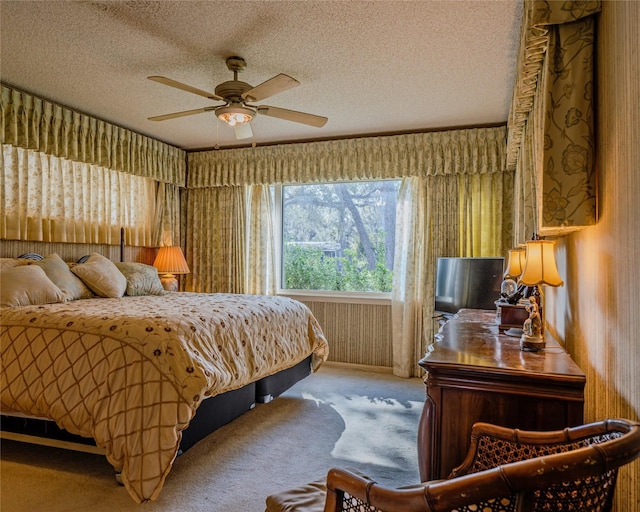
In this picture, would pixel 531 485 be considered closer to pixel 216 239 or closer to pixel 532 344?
pixel 532 344

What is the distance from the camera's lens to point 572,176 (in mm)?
1516

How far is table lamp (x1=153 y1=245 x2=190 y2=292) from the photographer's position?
194 inches

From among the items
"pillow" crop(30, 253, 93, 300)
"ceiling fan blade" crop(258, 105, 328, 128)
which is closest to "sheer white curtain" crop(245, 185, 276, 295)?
"pillow" crop(30, 253, 93, 300)

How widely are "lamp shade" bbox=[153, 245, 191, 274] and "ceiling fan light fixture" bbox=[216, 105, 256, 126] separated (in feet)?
7.95

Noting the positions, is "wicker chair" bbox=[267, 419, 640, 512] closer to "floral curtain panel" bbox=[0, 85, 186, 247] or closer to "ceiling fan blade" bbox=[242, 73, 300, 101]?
"ceiling fan blade" bbox=[242, 73, 300, 101]

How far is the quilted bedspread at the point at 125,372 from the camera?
82.7 inches

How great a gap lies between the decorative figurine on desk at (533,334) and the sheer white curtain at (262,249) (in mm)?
3820

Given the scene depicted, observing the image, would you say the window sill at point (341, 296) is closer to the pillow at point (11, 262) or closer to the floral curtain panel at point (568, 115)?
the pillow at point (11, 262)

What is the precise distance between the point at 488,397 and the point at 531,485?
2.53ft

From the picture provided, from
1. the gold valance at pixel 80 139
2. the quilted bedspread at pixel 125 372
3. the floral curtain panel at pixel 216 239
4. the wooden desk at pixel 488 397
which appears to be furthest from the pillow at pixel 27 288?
the wooden desk at pixel 488 397

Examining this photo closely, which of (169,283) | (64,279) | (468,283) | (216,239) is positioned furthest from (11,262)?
(468,283)

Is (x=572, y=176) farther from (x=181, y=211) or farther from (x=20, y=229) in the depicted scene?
(x=181, y=211)

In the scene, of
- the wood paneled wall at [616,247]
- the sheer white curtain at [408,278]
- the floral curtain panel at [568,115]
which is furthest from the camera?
the sheer white curtain at [408,278]

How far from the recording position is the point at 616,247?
1.31 metres
